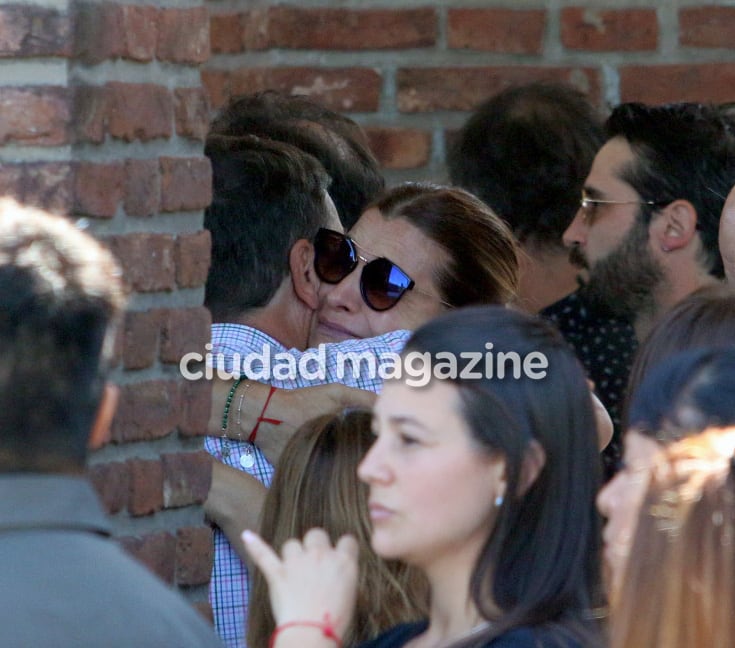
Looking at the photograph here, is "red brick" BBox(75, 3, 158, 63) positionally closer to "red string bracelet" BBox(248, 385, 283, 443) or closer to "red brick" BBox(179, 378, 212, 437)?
"red brick" BBox(179, 378, 212, 437)

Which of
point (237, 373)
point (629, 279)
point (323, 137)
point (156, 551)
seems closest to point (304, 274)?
point (237, 373)

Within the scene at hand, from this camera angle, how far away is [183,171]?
219 centimetres

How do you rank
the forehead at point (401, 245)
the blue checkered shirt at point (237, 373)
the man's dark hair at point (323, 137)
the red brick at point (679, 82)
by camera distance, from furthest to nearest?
the red brick at point (679, 82)
the man's dark hair at point (323, 137)
the forehead at point (401, 245)
the blue checkered shirt at point (237, 373)

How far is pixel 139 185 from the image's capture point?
2.09 m

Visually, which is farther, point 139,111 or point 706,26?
point 706,26

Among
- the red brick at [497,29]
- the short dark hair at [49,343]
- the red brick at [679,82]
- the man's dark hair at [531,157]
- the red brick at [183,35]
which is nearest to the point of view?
the short dark hair at [49,343]

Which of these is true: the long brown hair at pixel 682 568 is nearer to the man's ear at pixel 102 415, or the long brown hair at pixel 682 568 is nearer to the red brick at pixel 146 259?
the man's ear at pixel 102 415

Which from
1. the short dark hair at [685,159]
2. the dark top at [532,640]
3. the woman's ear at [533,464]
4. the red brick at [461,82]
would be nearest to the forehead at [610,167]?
the short dark hair at [685,159]

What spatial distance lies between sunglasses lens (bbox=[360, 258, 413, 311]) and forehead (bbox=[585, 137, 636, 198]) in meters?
0.92

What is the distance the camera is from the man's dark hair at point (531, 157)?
385cm

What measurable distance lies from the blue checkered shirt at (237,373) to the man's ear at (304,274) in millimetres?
128

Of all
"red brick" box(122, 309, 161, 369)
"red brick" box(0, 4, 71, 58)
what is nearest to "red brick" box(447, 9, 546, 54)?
"red brick" box(122, 309, 161, 369)

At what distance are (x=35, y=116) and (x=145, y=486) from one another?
55 centimetres

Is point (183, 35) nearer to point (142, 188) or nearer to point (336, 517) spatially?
point (142, 188)
